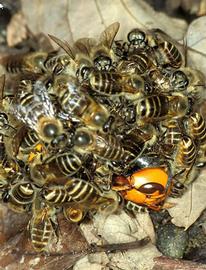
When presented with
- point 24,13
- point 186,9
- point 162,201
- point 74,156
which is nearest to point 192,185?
point 162,201

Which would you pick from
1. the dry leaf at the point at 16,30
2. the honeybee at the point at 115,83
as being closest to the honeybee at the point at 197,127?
the honeybee at the point at 115,83

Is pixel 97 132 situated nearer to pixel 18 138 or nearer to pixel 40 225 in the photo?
pixel 18 138

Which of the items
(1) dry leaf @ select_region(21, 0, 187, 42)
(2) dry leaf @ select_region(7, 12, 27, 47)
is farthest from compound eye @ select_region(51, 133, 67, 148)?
(2) dry leaf @ select_region(7, 12, 27, 47)

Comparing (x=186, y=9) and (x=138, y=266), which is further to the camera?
(x=186, y=9)

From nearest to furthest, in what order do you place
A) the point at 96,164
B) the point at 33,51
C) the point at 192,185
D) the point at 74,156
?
the point at 74,156 → the point at 96,164 → the point at 192,185 → the point at 33,51

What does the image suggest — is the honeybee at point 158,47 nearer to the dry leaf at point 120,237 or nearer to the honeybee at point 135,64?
the honeybee at point 135,64

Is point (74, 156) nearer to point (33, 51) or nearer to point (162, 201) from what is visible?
point (162, 201)

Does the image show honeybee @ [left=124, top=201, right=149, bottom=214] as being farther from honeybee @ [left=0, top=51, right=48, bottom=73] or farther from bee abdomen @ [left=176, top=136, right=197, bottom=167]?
honeybee @ [left=0, top=51, right=48, bottom=73]
